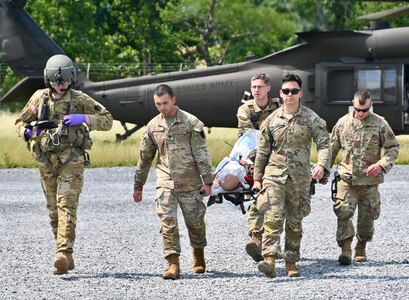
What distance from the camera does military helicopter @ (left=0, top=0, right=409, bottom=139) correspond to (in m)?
21.1

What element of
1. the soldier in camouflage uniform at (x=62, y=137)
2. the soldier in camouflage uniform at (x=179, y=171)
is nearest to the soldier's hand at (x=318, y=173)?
the soldier in camouflage uniform at (x=179, y=171)

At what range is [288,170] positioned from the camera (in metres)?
9.18

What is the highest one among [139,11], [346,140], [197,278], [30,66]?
[139,11]

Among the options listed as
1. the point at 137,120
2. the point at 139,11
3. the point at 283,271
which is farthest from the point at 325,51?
the point at 139,11

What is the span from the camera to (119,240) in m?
11.4

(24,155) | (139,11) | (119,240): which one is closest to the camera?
(119,240)

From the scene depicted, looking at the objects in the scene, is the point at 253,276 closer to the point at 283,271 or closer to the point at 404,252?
the point at 283,271

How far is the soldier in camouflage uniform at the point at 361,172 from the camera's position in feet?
32.8

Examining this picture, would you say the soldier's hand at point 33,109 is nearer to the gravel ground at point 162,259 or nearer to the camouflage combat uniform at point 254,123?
the gravel ground at point 162,259

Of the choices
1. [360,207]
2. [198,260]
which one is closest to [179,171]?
[198,260]

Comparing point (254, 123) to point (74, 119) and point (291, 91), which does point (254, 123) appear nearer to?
point (291, 91)

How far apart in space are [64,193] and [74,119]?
0.63m

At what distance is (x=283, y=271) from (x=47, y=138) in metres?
2.29

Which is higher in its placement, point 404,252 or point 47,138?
point 47,138
